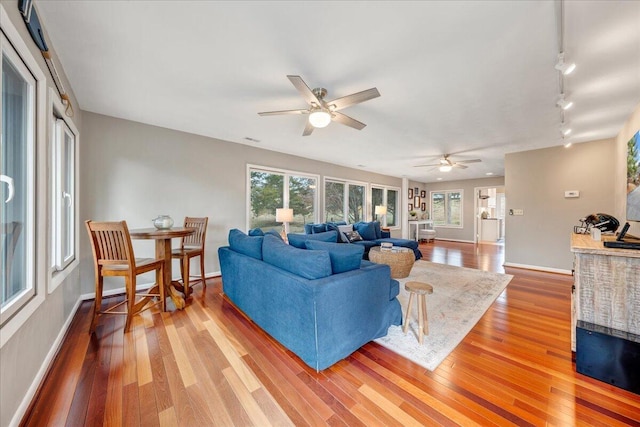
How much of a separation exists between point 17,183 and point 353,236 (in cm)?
458

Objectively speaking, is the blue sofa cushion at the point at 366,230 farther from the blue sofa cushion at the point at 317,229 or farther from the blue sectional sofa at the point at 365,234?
the blue sofa cushion at the point at 317,229

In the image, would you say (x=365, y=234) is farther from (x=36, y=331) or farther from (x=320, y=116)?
(x=36, y=331)

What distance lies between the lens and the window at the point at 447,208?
9133 mm

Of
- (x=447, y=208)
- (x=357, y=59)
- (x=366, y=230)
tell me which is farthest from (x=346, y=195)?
(x=447, y=208)

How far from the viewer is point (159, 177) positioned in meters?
3.58

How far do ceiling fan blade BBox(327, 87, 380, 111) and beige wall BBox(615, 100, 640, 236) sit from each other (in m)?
3.25

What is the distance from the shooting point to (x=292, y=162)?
5.33m

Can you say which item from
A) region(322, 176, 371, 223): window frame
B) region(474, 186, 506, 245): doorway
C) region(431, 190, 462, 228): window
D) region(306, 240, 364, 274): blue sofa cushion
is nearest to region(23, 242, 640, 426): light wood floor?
region(306, 240, 364, 274): blue sofa cushion

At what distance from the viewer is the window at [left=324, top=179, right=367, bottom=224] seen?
627cm

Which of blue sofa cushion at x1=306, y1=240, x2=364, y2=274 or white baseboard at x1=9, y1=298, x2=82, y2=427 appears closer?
white baseboard at x1=9, y1=298, x2=82, y2=427

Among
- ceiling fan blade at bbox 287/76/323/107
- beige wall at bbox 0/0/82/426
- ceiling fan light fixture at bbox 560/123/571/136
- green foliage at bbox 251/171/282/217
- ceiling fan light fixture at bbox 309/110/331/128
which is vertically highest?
ceiling fan light fixture at bbox 560/123/571/136

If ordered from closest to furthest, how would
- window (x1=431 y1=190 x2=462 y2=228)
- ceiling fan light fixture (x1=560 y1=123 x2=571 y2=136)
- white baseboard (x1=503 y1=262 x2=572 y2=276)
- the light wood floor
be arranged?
the light wood floor
ceiling fan light fixture (x1=560 y1=123 x2=571 y2=136)
white baseboard (x1=503 y1=262 x2=572 y2=276)
window (x1=431 y1=190 x2=462 y2=228)

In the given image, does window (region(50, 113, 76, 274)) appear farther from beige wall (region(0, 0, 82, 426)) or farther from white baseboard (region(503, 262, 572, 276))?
white baseboard (region(503, 262, 572, 276))

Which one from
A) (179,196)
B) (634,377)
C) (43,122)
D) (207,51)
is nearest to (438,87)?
(207,51)
